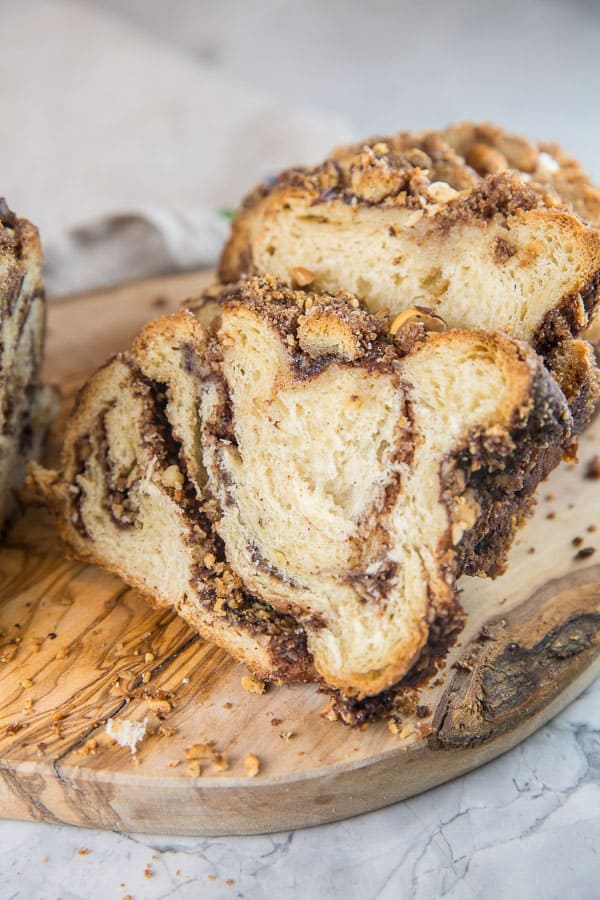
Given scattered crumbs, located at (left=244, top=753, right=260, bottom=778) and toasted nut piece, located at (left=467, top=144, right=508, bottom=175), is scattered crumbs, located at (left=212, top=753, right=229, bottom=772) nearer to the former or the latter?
scattered crumbs, located at (left=244, top=753, right=260, bottom=778)

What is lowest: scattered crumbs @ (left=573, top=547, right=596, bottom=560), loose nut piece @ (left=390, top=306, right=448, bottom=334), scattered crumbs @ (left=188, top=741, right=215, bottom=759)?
scattered crumbs @ (left=188, top=741, right=215, bottom=759)

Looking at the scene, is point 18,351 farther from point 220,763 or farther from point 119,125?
point 119,125

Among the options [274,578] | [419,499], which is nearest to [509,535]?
[419,499]

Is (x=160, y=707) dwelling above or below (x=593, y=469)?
below

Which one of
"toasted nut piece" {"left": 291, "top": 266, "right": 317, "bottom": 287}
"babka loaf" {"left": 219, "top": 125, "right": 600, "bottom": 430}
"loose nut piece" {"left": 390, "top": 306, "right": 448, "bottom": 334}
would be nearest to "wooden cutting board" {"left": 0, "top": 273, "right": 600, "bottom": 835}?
"babka loaf" {"left": 219, "top": 125, "right": 600, "bottom": 430}

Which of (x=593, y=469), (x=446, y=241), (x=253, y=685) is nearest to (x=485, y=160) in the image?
(x=446, y=241)

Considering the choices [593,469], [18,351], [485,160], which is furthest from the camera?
[593,469]
